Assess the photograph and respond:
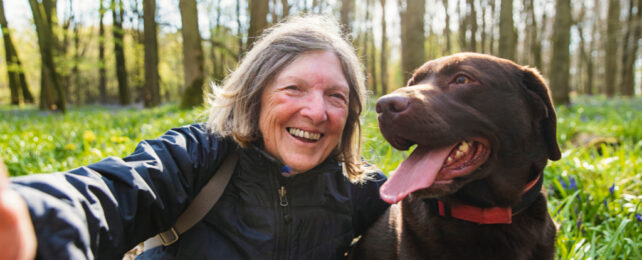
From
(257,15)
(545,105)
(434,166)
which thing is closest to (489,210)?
(434,166)

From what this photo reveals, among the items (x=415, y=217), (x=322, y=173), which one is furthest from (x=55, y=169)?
(x=415, y=217)

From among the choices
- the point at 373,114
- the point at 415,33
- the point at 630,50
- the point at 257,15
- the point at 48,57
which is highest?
the point at 257,15

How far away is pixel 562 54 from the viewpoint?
36.1ft

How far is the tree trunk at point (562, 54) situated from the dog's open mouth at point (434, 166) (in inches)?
431

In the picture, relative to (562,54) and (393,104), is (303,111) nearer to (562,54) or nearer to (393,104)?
(393,104)

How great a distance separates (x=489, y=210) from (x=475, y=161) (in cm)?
25

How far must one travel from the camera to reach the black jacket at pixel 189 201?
1101mm

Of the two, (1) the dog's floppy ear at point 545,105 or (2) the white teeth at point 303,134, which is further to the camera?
(2) the white teeth at point 303,134

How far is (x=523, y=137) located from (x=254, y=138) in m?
1.42

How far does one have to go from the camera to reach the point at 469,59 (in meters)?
2.07

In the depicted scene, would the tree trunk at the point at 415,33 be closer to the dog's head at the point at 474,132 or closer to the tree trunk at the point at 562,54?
the tree trunk at the point at 562,54

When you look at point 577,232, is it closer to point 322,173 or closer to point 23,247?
point 322,173

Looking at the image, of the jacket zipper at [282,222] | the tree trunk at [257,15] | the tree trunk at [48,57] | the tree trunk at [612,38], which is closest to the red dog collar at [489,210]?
the jacket zipper at [282,222]

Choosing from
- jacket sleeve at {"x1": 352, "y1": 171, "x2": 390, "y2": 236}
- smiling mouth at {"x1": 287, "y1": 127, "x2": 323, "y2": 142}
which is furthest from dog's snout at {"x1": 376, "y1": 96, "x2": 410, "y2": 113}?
jacket sleeve at {"x1": 352, "y1": 171, "x2": 390, "y2": 236}
